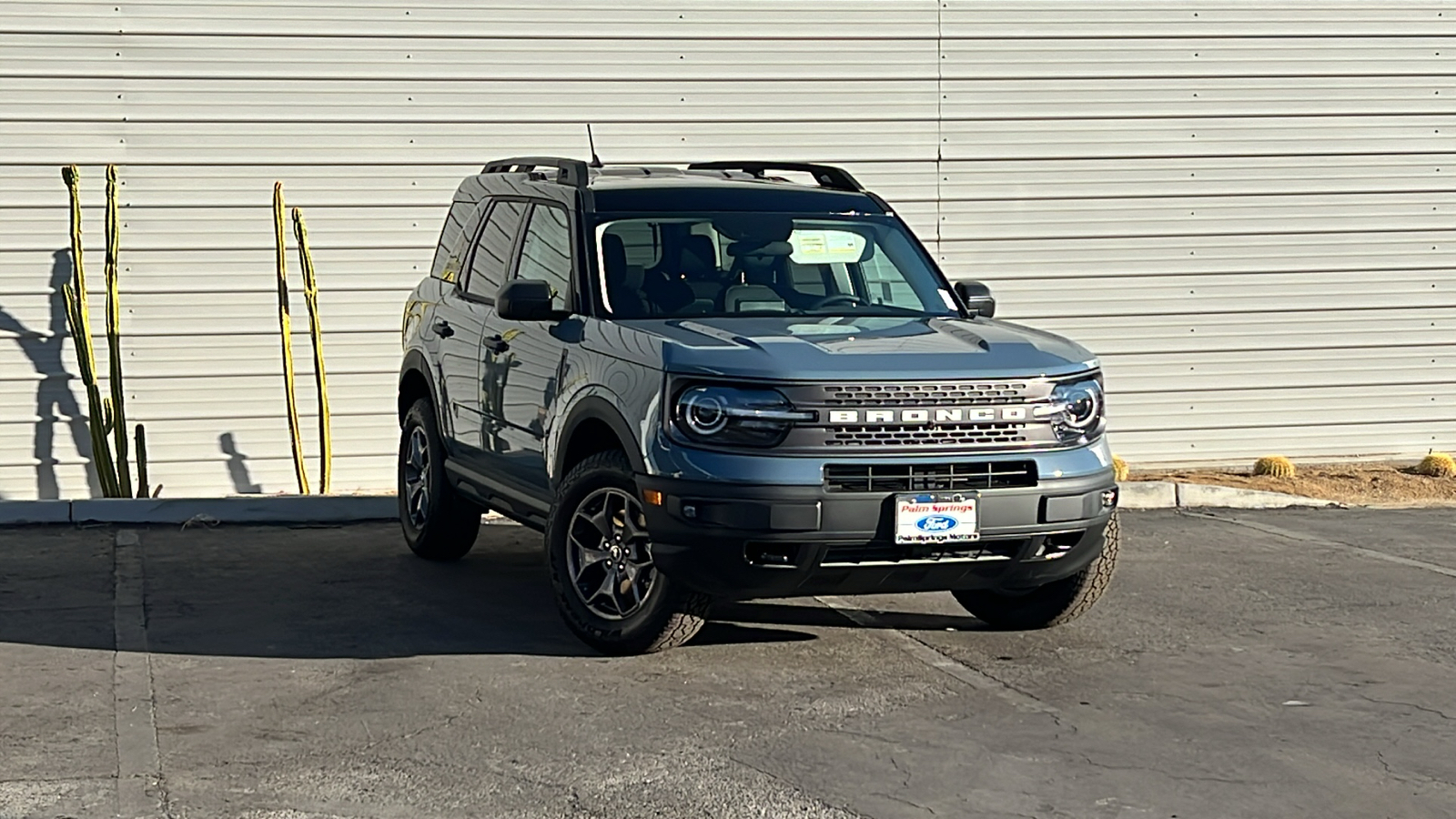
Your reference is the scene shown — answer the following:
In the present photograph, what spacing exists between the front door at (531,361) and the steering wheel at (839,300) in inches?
38.9

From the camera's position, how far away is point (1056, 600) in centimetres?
775

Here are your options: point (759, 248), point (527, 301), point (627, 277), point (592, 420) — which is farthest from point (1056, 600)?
point (527, 301)

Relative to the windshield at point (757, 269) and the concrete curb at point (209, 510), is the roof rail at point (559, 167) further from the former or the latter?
the concrete curb at point (209, 510)

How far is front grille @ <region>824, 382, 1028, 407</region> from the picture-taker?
22.3 ft

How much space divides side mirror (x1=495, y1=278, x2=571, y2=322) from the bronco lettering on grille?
151 centimetres

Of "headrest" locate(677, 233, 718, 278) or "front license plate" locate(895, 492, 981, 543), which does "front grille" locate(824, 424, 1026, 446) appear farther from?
"headrest" locate(677, 233, 718, 278)

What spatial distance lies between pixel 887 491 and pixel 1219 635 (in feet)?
6.21

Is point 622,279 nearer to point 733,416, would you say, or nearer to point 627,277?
point 627,277

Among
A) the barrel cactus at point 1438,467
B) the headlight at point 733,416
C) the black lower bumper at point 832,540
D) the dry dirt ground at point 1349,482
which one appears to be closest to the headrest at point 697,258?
the headlight at point 733,416

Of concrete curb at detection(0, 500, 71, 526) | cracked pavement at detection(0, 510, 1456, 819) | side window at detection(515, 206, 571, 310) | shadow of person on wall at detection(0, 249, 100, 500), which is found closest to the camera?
cracked pavement at detection(0, 510, 1456, 819)

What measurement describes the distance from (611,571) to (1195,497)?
5.64 metres

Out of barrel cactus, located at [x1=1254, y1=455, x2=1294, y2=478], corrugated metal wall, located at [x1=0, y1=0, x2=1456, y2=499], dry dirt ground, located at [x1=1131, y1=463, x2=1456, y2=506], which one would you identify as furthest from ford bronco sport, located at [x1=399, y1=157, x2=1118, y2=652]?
barrel cactus, located at [x1=1254, y1=455, x2=1294, y2=478]

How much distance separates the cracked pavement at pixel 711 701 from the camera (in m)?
5.52

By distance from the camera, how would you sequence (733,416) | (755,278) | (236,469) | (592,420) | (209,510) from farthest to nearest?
(236,469), (209,510), (755,278), (592,420), (733,416)
